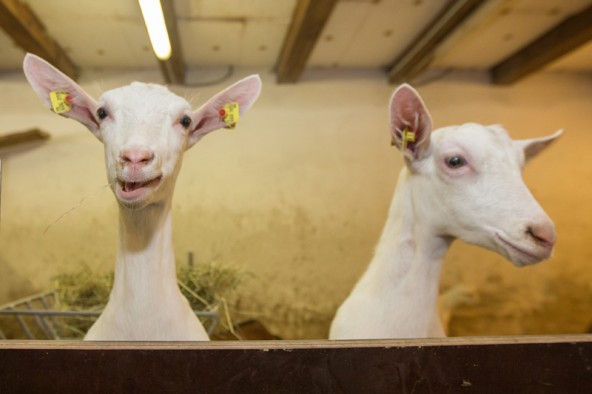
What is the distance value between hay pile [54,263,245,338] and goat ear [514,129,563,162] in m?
1.80

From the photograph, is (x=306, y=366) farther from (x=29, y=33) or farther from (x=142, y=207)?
(x=29, y=33)

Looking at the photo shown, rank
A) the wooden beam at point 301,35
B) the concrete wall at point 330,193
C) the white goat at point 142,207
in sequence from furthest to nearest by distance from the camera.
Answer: the concrete wall at point 330,193
the wooden beam at point 301,35
the white goat at point 142,207

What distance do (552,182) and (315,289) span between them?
2.38 metres

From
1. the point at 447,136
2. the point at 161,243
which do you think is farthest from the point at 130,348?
the point at 447,136

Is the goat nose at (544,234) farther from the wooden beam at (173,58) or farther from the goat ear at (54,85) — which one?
the wooden beam at (173,58)

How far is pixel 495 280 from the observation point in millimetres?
4289

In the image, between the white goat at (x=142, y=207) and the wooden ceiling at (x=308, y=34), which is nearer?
the white goat at (x=142, y=207)

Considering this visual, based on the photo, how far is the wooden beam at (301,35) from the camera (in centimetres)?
271

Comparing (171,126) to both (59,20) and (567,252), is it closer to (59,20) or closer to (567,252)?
(59,20)

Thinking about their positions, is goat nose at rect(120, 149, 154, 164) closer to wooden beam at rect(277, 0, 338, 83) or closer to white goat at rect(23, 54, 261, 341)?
white goat at rect(23, 54, 261, 341)

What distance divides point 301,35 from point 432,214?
173 cm

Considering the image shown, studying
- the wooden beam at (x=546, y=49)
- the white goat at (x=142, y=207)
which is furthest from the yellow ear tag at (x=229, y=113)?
the wooden beam at (x=546, y=49)

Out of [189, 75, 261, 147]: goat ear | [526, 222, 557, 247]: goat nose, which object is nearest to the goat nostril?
[526, 222, 557, 247]: goat nose

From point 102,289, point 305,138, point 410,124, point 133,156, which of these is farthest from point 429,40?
point 102,289
